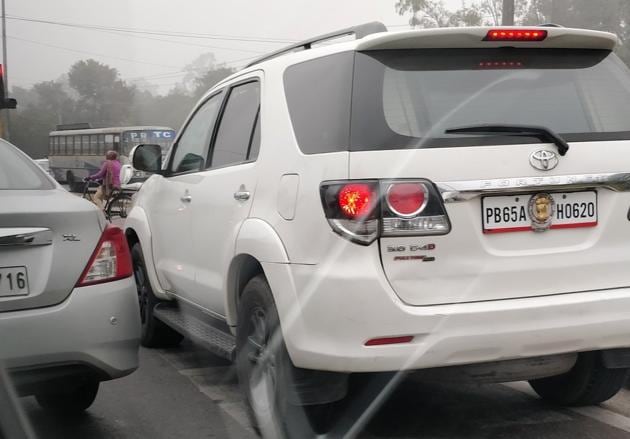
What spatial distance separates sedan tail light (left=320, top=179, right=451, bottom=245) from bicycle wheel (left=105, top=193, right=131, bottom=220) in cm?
1412

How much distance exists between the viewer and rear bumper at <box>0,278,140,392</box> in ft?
10.5

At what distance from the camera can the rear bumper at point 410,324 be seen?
2.98 meters

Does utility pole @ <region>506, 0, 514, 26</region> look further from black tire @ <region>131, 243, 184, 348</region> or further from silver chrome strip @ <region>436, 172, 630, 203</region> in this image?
silver chrome strip @ <region>436, 172, 630, 203</region>

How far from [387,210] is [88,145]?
36095 mm

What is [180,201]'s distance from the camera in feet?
16.1

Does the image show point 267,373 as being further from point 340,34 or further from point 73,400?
point 340,34

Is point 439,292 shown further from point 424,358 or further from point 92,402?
point 92,402

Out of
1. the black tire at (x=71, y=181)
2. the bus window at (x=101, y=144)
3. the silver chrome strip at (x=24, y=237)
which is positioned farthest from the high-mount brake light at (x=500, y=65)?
the black tire at (x=71, y=181)

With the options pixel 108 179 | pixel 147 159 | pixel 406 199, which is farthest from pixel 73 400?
pixel 108 179

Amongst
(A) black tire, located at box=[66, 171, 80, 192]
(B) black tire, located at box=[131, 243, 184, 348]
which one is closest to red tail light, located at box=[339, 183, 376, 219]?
(B) black tire, located at box=[131, 243, 184, 348]

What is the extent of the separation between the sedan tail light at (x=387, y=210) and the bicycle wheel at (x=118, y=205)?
14125mm

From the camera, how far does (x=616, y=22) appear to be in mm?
27547

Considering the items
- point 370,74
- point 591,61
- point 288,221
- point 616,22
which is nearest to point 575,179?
point 591,61

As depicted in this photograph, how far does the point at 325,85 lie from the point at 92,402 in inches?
88.5
